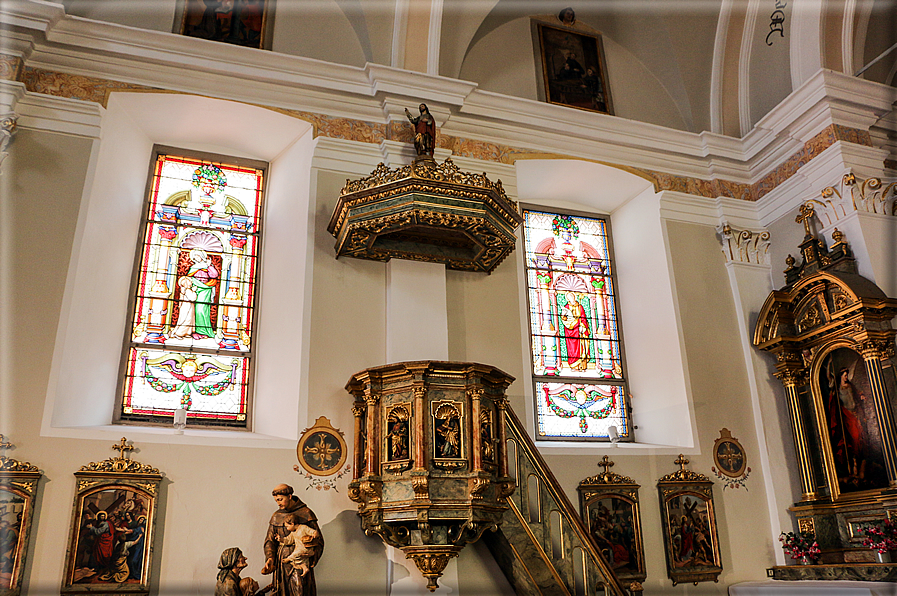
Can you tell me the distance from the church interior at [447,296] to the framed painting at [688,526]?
3 centimetres

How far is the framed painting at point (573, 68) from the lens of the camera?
8.42 metres

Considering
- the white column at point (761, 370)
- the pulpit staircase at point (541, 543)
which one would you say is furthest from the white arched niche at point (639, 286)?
the pulpit staircase at point (541, 543)

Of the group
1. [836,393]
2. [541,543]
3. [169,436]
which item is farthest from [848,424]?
[169,436]

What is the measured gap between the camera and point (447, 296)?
6852mm

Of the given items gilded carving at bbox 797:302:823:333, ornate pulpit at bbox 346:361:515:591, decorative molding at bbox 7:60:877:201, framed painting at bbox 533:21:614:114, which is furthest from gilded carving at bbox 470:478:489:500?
framed painting at bbox 533:21:614:114

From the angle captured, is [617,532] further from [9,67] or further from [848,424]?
[9,67]

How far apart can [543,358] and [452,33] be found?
348 cm

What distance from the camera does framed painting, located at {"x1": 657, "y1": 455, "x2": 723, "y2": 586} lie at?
21.7ft

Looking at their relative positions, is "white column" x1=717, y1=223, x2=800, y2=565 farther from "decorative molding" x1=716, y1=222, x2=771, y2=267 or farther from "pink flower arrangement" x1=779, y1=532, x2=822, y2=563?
"pink flower arrangement" x1=779, y1=532, x2=822, y2=563

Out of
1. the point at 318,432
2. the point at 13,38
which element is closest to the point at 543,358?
the point at 318,432

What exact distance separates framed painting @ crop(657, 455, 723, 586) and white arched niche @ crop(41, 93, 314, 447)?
3443mm

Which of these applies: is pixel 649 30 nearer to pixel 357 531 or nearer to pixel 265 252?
pixel 265 252

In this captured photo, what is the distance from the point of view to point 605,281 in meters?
8.43

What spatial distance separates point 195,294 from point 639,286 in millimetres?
4608
